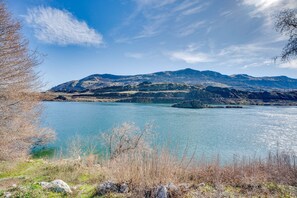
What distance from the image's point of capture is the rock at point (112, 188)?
685 centimetres

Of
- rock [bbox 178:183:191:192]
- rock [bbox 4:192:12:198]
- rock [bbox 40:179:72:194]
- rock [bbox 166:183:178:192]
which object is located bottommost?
rock [bbox 40:179:72:194]

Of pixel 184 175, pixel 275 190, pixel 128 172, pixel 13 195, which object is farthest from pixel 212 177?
pixel 13 195

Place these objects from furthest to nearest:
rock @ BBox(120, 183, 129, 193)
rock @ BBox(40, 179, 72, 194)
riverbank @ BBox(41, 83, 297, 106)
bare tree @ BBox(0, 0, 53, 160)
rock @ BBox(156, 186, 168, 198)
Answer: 1. riverbank @ BBox(41, 83, 297, 106)
2. bare tree @ BBox(0, 0, 53, 160)
3. rock @ BBox(40, 179, 72, 194)
4. rock @ BBox(120, 183, 129, 193)
5. rock @ BBox(156, 186, 168, 198)

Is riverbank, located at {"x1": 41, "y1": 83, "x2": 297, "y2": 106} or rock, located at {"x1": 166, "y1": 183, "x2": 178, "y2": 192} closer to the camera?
rock, located at {"x1": 166, "y1": 183, "x2": 178, "y2": 192}

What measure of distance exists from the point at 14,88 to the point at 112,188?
9597 millimetres

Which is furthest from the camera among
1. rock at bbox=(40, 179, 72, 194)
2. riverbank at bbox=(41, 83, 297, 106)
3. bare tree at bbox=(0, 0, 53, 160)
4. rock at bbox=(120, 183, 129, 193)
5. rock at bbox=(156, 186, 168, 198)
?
riverbank at bbox=(41, 83, 297, 106)

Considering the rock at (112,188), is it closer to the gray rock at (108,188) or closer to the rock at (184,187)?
the gray rock at (108,188)

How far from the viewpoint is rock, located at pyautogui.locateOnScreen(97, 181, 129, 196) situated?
270 inches

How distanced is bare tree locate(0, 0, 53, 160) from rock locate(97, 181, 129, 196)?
30.2 ft

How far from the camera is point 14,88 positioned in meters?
13.2

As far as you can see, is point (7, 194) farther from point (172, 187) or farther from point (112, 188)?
point (172, 187)

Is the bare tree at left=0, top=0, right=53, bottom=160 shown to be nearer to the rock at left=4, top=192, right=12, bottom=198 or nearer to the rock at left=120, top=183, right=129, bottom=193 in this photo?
the rock at left=4, top=192, right=12, bottom=198

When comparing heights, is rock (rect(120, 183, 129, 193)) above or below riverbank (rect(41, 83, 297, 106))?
below

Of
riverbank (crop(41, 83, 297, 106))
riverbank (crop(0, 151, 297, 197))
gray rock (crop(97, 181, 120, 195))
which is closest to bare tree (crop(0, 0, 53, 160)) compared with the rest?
riverbank (crop(0, 151, 297, 197))
